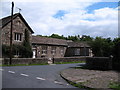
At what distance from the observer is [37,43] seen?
34.6 metres

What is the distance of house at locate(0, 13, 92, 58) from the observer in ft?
98.1

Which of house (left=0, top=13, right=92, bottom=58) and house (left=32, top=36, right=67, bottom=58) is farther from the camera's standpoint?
house (left=32, top=36, right=67, bottom=58)

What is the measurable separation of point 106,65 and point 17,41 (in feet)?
60.8

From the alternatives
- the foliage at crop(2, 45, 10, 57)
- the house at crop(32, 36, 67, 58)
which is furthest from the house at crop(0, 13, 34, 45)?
the house at crop(32, 36, 67, 58)

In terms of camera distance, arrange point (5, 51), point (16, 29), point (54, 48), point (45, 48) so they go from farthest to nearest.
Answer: point (54, 48) < point (45, 48) < point (16, 29) < point (5, 51)

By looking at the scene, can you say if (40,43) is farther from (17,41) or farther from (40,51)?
(17,41)

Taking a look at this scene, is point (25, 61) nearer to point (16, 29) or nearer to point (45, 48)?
point (16, 29)

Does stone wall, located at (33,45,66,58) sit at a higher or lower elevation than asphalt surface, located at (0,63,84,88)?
higher

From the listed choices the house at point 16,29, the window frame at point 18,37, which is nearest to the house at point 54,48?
the window frame at point 18,37

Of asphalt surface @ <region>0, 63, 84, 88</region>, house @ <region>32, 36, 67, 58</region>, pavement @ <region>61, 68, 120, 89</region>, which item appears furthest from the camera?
house @ <region>32, 36, 67, 58</region>

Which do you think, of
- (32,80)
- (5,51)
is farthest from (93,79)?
(5,51)

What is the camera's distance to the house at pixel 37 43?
29.9 meters

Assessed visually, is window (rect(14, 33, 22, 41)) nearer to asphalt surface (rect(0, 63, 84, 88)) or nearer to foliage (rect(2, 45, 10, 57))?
foliage (rect(2, 45, 10, 57))

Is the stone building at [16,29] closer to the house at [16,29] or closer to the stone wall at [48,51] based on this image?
the house at [16,29]
